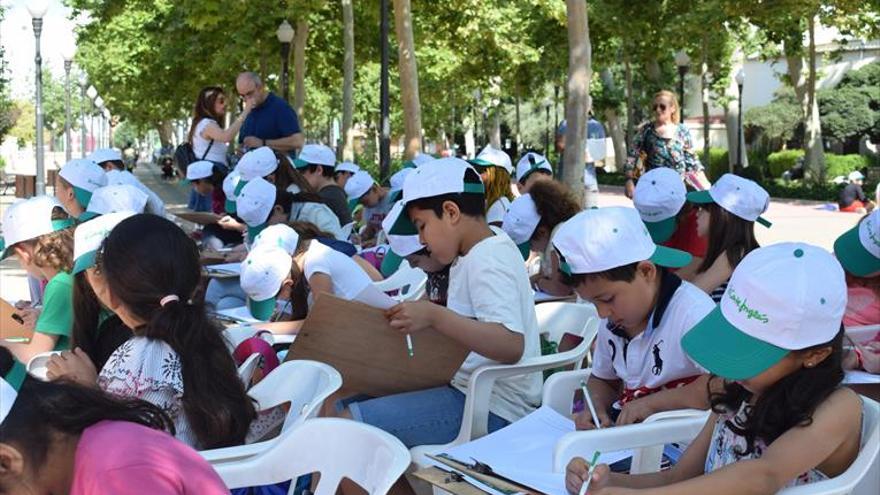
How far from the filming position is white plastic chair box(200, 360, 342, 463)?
364cm

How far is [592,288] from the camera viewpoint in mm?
3697

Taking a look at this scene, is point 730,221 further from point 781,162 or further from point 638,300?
point 781,162

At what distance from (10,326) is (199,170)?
5222 millimetres

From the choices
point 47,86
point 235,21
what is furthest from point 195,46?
point 47,86

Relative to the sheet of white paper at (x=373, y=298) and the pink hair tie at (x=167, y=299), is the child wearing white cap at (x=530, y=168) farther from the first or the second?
the pink hair tie at (x=167, y=299)

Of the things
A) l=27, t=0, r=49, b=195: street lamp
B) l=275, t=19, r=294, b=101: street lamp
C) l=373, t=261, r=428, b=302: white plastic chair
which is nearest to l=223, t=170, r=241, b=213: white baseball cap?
l=373, t=261, r=428, b=302: white plastic chair

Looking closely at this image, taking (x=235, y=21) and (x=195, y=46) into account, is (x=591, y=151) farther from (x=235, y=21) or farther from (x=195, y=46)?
(x=195, y=46)

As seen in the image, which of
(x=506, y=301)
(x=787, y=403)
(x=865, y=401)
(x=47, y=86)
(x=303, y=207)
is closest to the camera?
(x=787, y=403)

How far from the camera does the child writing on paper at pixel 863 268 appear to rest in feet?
15.4

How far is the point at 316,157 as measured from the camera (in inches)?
396

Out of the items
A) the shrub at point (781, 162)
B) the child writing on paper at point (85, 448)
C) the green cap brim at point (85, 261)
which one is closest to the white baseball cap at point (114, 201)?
the green cap brim at point (85, 261)

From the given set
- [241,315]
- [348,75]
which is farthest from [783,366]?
[348,75]

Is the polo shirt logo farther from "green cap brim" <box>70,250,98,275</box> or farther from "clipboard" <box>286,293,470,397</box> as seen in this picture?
"green cap brim" <box>70,250,98,275</box>

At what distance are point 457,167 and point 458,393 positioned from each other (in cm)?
81
